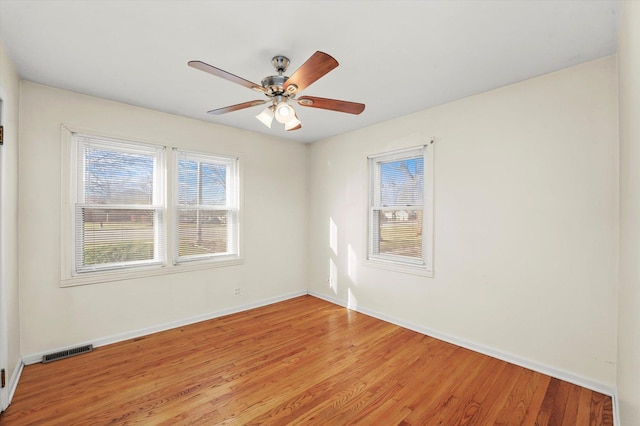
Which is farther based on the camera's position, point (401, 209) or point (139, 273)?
point (401, 209)

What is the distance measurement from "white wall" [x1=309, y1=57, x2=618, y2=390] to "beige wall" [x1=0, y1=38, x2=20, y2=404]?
3.50 m

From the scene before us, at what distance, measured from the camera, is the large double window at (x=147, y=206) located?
9.64 ft

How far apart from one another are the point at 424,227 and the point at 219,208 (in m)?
2.62

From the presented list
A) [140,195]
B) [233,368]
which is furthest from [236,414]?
[140,195]

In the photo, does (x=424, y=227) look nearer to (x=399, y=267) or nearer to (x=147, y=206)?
(x=399, y=267)

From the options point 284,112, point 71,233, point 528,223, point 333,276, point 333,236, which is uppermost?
point 284,112

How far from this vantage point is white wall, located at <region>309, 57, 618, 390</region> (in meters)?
2.21

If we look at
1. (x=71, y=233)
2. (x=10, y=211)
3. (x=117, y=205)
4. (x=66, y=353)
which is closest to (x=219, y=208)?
(x=117, y=205)

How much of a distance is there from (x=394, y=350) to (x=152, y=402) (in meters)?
2.12

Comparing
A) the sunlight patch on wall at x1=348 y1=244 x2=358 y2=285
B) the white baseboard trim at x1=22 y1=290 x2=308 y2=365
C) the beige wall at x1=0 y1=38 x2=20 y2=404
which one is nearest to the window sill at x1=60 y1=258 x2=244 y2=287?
the beige wall at x1=0 y1=38 x2=20 y2=404

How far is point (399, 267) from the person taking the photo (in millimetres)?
3543

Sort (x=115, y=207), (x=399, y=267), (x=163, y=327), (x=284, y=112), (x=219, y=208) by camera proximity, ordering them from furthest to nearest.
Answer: (x=219, y=208) → (x=399, y=267) → (x=163, y=327) → (x=115, y=207) → (x=284, y=112)

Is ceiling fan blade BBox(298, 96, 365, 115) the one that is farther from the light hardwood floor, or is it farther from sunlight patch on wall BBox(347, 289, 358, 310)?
sunlight patch on wall BBox(347, 289, 358, 310)

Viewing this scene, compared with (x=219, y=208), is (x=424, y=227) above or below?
below
